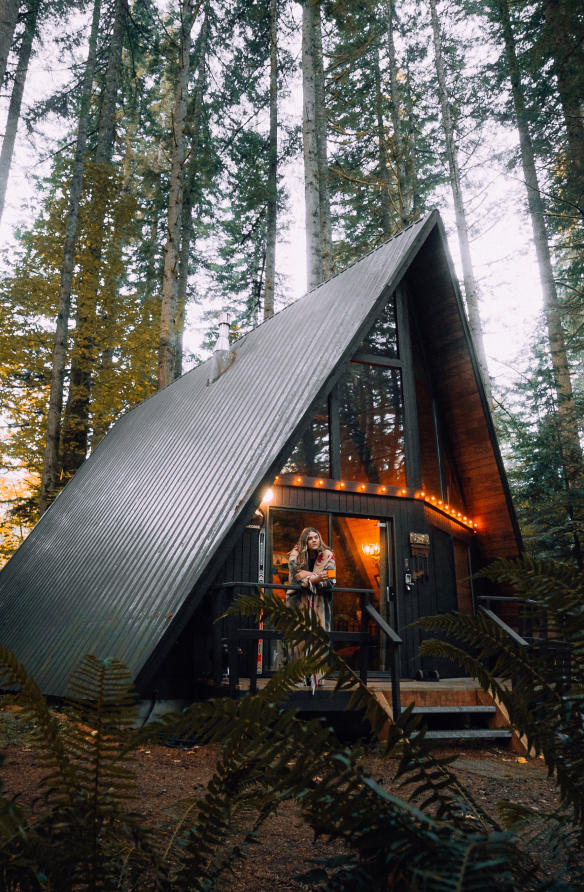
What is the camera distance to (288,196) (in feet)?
66.6

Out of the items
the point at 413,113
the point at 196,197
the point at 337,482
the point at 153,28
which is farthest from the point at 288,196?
the point at 337,482

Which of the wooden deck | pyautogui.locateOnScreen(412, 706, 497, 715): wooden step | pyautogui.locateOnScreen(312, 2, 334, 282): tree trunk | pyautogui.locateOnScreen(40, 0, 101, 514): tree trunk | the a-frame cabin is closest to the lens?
the wooden deck

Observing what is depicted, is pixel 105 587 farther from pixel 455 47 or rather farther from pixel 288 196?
pixel 455 47

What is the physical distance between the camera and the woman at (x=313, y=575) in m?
6.19

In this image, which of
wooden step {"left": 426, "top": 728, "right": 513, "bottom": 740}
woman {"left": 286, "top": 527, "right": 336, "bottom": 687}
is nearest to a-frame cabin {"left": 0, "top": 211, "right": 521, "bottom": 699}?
woman {"left": 286, "top": 527, "right": 336, "bottom": 687}

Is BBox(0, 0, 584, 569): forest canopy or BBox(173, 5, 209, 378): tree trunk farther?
BBox(173, 5, 209, 378): tree trunk

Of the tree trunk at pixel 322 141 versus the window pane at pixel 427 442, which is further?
the tree trunk at pixel 322 141

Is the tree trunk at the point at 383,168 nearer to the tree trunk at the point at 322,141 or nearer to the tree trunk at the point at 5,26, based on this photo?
the tree trunk at the point at 322,141

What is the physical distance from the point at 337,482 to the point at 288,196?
1531 centimetres

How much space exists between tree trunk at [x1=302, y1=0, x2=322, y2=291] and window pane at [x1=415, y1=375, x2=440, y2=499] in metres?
4.21

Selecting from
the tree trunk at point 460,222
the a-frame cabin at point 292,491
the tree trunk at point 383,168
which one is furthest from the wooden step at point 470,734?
the tree trunk at point 383,168

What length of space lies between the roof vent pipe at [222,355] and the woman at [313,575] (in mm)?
4047

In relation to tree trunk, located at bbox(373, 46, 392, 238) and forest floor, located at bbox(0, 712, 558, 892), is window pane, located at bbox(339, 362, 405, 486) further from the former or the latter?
tree trunk, located at bbox(373, 46, 392, 238)

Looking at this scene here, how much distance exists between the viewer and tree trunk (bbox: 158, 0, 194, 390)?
13055 mm
